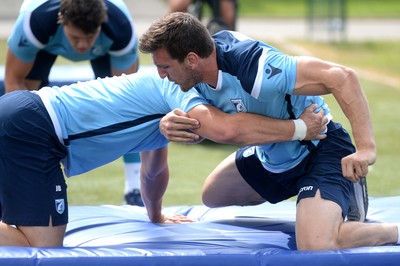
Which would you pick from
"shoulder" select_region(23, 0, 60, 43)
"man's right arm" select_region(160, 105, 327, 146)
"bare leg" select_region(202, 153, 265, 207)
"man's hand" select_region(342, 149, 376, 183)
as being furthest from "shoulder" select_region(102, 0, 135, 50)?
"man's hand" select_region(342, 149, 376, 183)

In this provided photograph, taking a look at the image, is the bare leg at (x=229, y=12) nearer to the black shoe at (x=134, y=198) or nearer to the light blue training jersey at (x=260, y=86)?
the black shoe at (x=134, y=198)

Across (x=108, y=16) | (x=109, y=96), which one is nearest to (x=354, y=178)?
(x=109, y=96)

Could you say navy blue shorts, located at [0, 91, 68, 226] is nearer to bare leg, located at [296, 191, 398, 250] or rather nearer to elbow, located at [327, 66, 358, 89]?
bare leg, located at [296, 191, 398, 250]

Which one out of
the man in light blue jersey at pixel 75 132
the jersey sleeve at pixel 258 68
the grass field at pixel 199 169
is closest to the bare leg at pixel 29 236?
the man in light blue jersey at pixel 75 132

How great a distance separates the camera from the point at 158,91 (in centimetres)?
479

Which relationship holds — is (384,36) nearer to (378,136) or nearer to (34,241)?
(378,136)

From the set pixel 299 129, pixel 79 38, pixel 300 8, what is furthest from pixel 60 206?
pixel 300 8

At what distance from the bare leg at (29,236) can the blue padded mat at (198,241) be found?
0.20 metres

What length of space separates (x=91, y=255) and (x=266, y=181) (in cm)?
131

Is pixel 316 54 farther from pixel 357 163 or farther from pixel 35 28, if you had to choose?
pixel 357 163

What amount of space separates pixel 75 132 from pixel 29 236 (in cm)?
59

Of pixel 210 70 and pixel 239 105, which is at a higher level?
pixel 210 70

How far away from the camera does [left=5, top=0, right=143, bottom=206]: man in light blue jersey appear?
6.07 m

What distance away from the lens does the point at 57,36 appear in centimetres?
645
